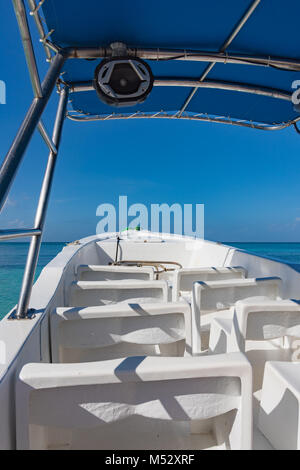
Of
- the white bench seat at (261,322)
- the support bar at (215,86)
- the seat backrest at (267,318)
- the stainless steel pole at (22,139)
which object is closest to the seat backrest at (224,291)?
the white bench seat at (261,322)

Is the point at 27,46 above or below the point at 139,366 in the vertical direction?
above

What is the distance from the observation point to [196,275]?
253 centimetres

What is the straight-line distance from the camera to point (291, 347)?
1.80 meters

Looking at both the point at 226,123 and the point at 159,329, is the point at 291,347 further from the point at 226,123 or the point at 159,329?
the point at 226,123

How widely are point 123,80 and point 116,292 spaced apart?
4.43 ft

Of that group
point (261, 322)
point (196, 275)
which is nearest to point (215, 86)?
point (196, 275)

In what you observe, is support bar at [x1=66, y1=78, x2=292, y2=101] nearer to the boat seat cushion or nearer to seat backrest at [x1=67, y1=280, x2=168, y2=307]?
seat backrest at [x1=67, y1=280, x2=168, y2=307]

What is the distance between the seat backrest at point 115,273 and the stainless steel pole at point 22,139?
136 cm

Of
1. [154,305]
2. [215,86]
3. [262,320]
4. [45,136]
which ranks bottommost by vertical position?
[262,320]

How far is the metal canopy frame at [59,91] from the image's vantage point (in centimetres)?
105

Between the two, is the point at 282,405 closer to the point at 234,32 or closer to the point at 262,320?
the point at 262,320
